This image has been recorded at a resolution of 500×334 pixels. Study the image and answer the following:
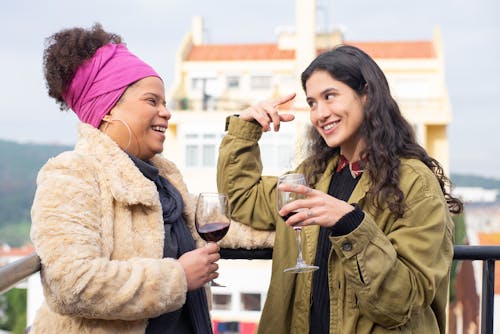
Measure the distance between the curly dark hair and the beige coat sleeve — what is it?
0.31m

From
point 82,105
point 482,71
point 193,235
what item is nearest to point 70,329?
point 193,235

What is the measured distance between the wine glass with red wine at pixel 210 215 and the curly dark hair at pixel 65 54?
574mm

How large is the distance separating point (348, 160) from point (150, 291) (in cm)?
90

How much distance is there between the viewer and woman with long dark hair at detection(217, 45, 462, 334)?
199cm

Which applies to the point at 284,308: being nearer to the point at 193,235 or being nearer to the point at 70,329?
the point at 193,235

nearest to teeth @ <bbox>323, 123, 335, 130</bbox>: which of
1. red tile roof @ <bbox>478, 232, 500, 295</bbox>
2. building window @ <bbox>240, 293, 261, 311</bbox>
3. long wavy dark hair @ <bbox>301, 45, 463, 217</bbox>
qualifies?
long wavy dark hair @ <bbox>301, 45, 463, 217</bbox>

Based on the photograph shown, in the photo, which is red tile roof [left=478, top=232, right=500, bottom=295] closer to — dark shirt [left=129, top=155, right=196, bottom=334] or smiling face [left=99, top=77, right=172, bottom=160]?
dark shirt [left=129, top=155, right=196, bottom=334]

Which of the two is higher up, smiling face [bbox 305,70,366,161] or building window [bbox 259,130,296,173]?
smiling face [bbox 305,70,366,161]

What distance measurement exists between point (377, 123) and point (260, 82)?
2850cm

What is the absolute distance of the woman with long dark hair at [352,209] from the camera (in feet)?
6.54

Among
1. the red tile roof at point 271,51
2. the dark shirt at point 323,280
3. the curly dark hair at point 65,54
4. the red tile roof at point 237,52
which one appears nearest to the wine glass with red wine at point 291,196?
the dark shirt at point 323,280

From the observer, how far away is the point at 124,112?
214 cm

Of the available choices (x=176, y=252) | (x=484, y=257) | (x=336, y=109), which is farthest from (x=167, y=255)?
(x=484, y=257)

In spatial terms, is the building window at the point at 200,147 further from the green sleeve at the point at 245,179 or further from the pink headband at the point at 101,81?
the pink headband at the point at 101,81
